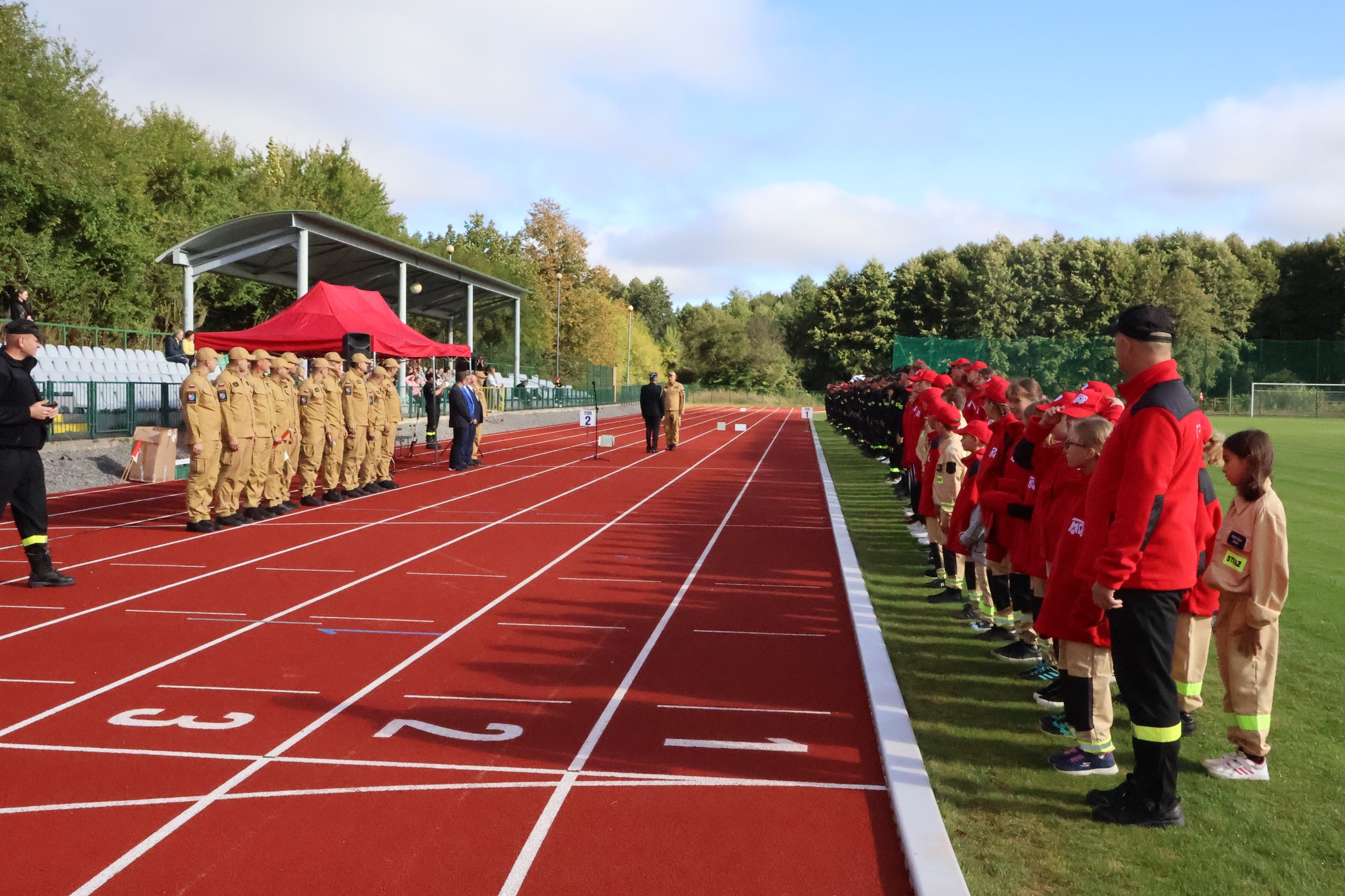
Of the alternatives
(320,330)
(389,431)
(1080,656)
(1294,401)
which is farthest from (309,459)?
(1294,401)

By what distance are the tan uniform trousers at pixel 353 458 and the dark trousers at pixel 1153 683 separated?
1324 cm

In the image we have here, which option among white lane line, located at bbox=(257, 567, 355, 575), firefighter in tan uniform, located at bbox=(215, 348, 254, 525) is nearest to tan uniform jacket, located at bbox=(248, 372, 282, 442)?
firefighter in tan uniform, located at bbox=(215, 348, 254, 525)

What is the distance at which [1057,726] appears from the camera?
538 cm

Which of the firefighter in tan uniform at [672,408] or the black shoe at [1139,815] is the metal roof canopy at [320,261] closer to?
the firefighter in tan uniform at [672,408]

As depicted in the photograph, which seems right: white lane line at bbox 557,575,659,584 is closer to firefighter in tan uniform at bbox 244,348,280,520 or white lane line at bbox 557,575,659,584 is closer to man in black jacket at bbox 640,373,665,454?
firefighter in tan uniform at bbox 244,348,280,520

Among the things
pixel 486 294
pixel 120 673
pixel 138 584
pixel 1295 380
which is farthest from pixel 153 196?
pixel 1295 380

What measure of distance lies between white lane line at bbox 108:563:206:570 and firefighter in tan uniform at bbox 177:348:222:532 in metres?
2.08

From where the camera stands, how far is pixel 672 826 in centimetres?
426

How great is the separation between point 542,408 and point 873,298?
41.6 meters

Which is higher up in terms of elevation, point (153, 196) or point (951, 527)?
point (153, 196)

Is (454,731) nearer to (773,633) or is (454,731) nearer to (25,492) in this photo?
(773,633)

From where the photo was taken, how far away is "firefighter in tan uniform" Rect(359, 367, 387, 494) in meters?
16.2

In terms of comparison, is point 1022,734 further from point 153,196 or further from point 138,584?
point 153,196

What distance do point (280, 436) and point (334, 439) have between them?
1754 mm
